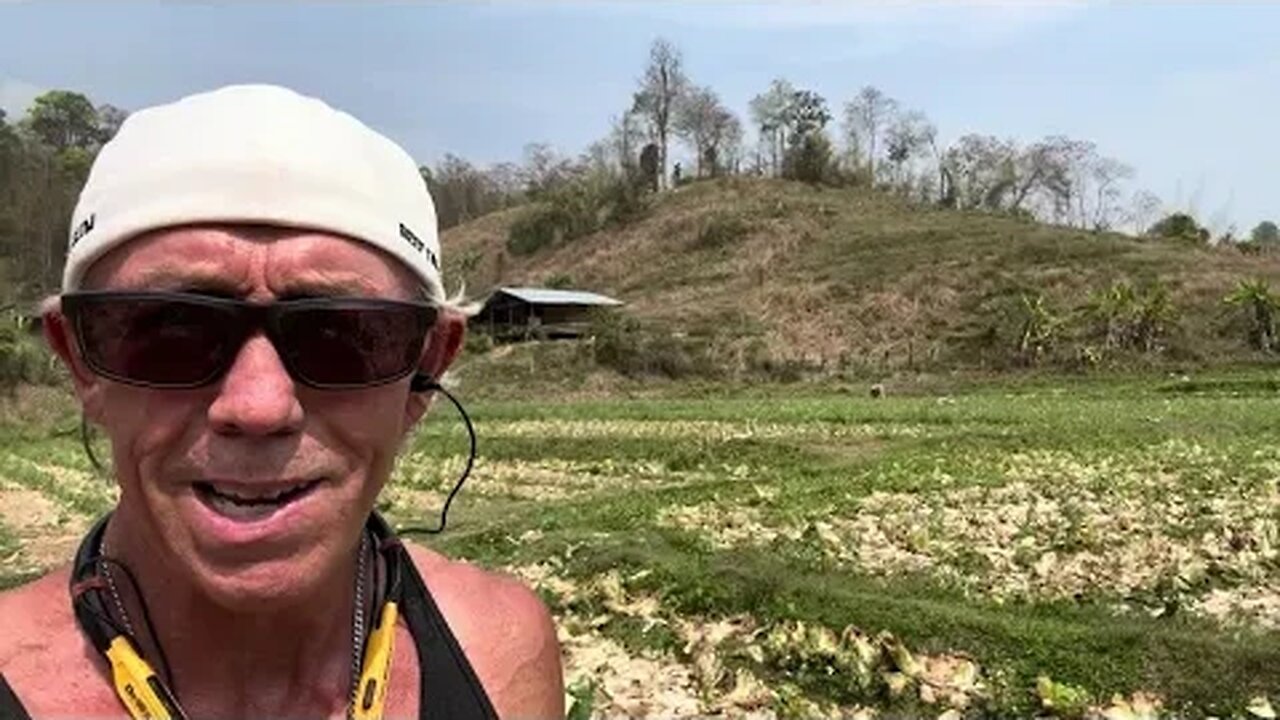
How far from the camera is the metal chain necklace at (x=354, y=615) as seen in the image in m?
1.68

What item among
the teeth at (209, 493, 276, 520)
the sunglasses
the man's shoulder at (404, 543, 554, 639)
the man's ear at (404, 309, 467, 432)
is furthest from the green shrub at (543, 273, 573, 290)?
the teeth at (209, 493, 276, 520)

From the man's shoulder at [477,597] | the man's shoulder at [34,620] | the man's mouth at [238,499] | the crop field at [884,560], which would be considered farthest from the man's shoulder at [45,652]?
the crop field at [884,560]

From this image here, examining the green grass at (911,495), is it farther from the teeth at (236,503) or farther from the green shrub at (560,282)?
the green shrub at (560,282)

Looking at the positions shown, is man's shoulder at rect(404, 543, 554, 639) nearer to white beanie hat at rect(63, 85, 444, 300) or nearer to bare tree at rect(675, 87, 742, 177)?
white beanie hat at rect(63, 85, 444, 300)

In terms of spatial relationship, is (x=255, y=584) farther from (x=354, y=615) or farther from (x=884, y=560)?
(x=884, y=560)

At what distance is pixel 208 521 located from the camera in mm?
1570

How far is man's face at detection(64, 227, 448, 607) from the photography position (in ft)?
5.19

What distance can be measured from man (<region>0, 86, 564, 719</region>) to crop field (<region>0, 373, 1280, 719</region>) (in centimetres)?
115

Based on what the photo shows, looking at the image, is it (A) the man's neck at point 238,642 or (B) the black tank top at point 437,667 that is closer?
(A) the man's neck at point 238,642

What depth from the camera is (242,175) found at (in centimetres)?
160

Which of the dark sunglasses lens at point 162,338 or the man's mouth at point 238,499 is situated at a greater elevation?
the dark sunglasses lens at point 162,338

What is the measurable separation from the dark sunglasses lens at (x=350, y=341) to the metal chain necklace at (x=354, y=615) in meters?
0.27

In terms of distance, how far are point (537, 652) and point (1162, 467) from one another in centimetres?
1514

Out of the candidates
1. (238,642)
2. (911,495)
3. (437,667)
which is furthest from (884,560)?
(238,642)
